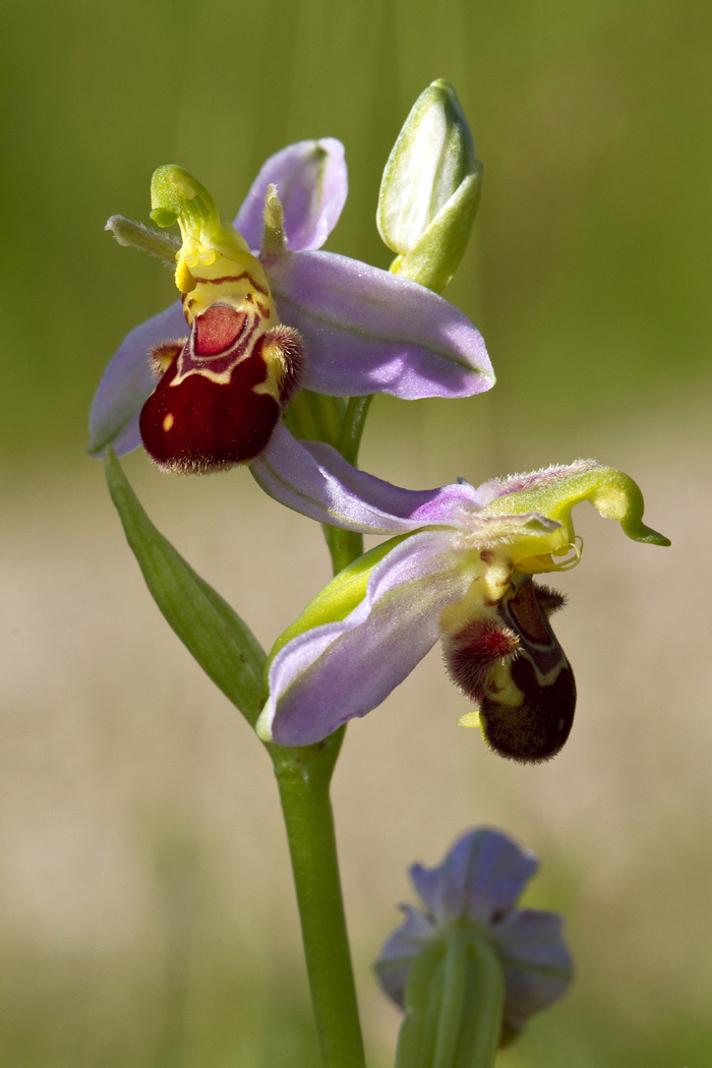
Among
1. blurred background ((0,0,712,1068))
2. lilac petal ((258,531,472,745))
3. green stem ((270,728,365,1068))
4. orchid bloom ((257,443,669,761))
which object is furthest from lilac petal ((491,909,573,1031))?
blurred background ((0,0,712,1068))

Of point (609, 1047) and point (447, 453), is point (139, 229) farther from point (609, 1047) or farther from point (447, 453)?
point (447, 453)

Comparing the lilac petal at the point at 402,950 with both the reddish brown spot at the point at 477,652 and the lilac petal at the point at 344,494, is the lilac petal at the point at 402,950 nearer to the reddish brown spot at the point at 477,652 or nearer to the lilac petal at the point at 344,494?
the reddish brown spot at the point at 477,652

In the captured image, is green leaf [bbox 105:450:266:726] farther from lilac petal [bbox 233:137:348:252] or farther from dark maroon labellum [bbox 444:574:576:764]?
lilac petal [bbox 233:137:348:252]

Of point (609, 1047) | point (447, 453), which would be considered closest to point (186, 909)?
point (609, 1047)

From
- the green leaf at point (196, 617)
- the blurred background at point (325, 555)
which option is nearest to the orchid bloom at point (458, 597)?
the green leaf at point (196, 617)

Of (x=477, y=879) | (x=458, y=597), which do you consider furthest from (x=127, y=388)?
(x=477, y=879)

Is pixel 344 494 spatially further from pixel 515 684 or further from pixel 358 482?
pixel 515 684
